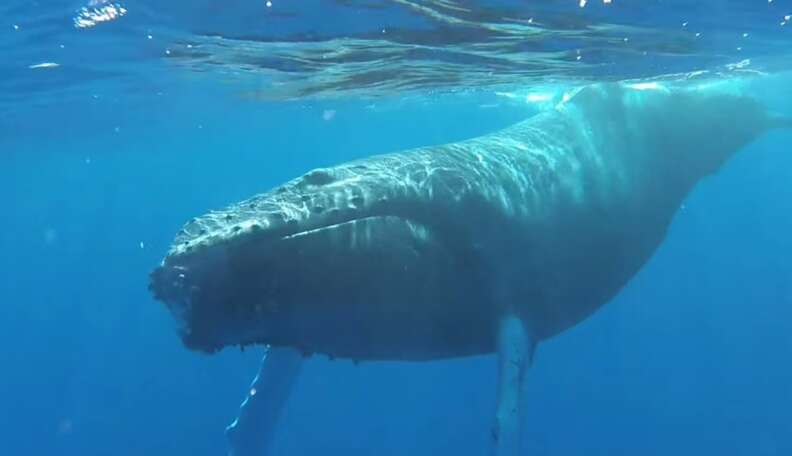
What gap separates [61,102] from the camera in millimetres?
27688

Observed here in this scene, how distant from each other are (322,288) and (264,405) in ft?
14.2

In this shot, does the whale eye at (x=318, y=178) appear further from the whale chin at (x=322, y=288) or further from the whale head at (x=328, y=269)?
the whale chin at (x=322, y=288)

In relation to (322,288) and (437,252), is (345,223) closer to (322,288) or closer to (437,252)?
(322,288)

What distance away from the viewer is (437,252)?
24.4ft

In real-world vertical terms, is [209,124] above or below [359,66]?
below

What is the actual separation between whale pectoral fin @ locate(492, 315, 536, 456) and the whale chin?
0.51 metres

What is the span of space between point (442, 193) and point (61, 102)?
2416 cm

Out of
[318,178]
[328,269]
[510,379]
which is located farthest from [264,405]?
[328,269]

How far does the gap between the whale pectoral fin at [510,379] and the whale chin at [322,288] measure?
0.51 metres

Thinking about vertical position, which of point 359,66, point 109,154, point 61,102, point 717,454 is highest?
point 359,66

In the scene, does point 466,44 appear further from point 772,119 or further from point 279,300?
point 279,300

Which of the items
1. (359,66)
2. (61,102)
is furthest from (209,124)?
(359,66)

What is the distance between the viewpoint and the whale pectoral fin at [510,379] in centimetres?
718

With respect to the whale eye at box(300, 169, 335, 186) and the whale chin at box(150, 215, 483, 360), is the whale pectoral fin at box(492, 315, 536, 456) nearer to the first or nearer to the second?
the whale chin at box(150, 215, 483, 360)
